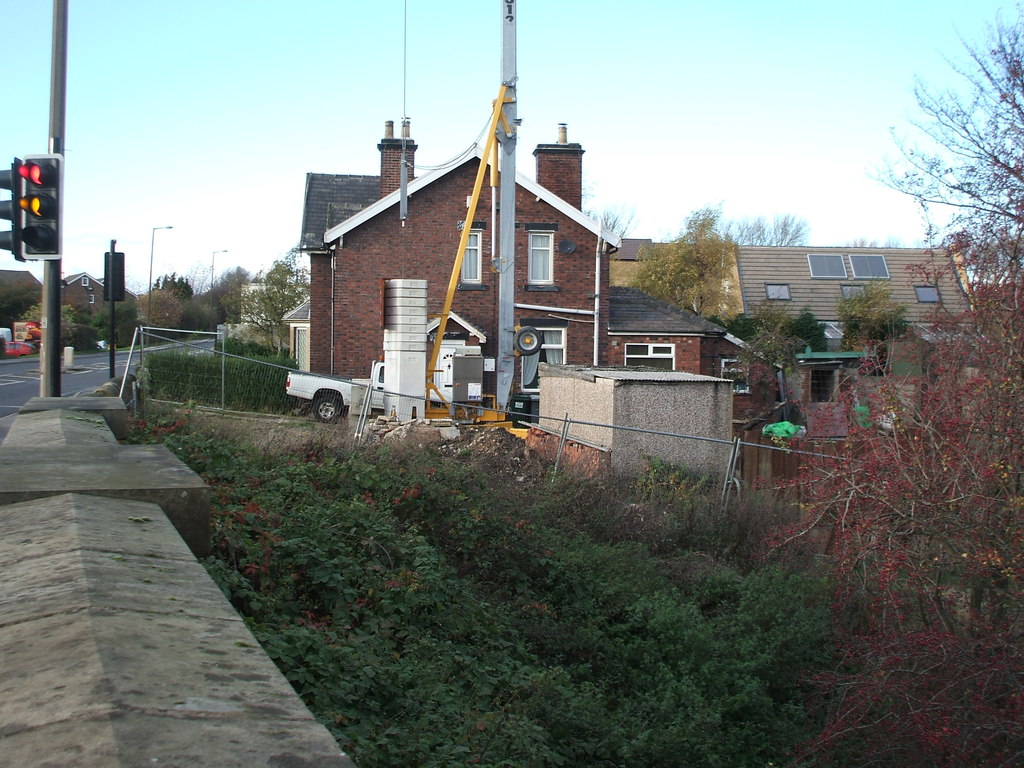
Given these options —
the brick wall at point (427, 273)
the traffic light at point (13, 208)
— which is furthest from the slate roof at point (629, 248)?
the traffic light at point (13, 208)

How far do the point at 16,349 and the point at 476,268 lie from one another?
3585cm

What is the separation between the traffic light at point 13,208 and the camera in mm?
10211

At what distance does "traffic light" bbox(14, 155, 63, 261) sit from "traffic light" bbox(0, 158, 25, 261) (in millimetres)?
14

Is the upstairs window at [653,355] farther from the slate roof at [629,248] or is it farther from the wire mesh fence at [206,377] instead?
the slate roof at [629,248]

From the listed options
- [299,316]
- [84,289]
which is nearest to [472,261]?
[299,316]

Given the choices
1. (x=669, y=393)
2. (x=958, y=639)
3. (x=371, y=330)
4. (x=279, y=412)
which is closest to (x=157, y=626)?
(x=958, y=639)

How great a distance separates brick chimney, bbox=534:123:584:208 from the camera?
28969mm

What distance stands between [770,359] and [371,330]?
37.7 ft

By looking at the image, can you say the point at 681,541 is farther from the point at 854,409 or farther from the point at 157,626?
the point at 157,626

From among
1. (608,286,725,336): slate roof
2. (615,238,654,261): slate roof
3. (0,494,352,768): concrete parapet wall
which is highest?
(615,238,654,261): slate roof

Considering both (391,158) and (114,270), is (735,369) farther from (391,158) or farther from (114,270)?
(114,270)

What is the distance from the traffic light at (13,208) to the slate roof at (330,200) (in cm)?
1767

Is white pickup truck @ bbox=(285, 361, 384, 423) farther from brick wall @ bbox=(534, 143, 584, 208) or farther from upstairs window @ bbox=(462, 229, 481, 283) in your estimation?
brick wall @ bbox=(534, 143, 584, 208)

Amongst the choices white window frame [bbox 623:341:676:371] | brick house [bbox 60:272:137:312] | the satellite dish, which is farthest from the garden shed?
brick house [bbox 60:272:137:312]
